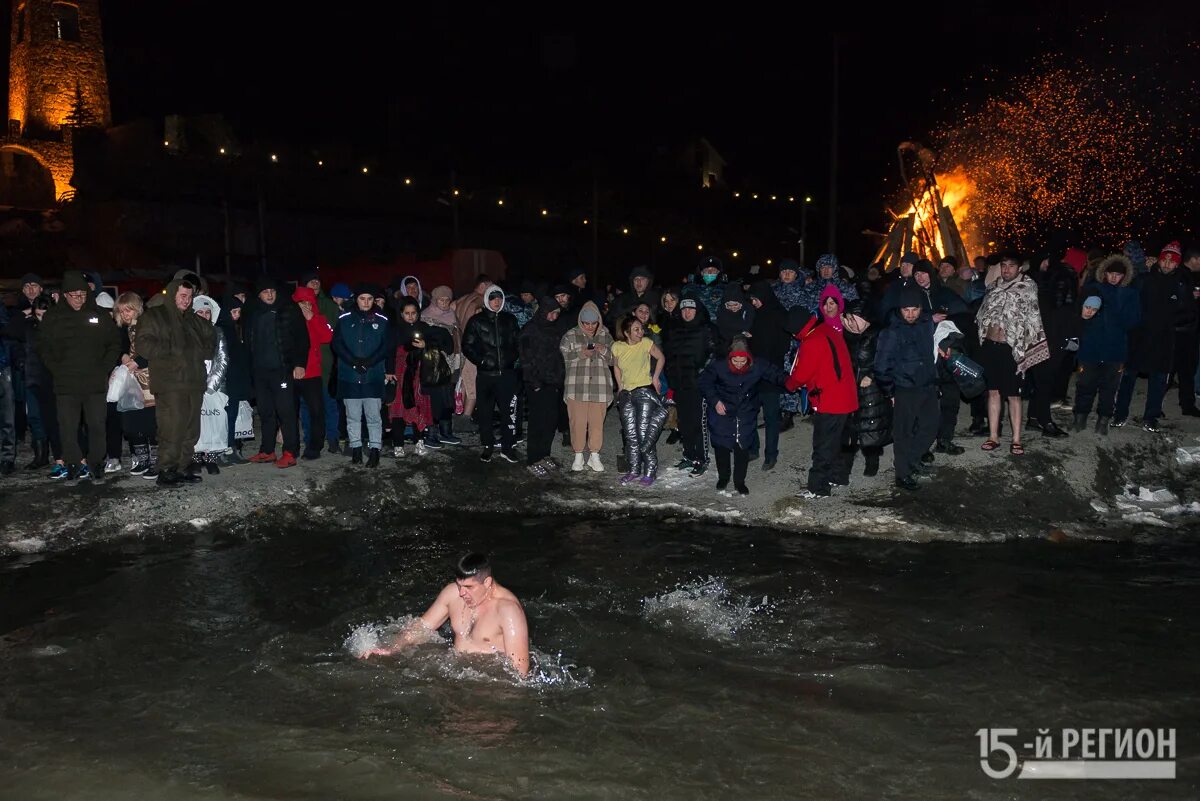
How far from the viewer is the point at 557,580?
8359 millimetres

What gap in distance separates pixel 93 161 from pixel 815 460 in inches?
1171

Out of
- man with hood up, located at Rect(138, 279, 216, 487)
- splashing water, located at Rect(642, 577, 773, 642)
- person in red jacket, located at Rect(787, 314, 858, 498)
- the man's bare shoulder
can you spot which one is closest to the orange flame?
person in red jacket, located at Rect(787, 314, 858, 498)

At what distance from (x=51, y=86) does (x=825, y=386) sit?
153 ft

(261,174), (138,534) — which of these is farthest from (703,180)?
(138,534)

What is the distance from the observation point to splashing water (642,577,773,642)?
23.7ft

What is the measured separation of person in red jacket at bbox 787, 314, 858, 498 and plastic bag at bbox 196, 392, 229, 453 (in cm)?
645

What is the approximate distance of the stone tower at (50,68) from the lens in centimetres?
4431

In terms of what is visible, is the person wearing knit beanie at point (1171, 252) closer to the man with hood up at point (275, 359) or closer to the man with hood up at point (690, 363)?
the man with hood up at point (690, 363)

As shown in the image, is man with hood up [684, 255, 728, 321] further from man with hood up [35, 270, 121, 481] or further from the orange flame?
the orange flame

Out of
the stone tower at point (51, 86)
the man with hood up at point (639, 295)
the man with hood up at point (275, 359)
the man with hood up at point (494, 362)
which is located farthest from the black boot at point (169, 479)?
the stone tower at point (51, 86)

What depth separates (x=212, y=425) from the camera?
36.0 ft

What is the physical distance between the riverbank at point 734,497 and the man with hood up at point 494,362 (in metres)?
0.39

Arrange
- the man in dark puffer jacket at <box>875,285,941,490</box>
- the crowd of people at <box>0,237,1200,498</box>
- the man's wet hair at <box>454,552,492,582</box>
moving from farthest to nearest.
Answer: the crowd of people at <box>0,237,1200,498</box>
the man in dark puffer jacket at <box>875,285,941,490</box>
the man's wet hair at <box>454,552,492,582</box>

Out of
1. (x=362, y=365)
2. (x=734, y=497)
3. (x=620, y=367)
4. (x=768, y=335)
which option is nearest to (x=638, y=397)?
(x=620, y=367)
